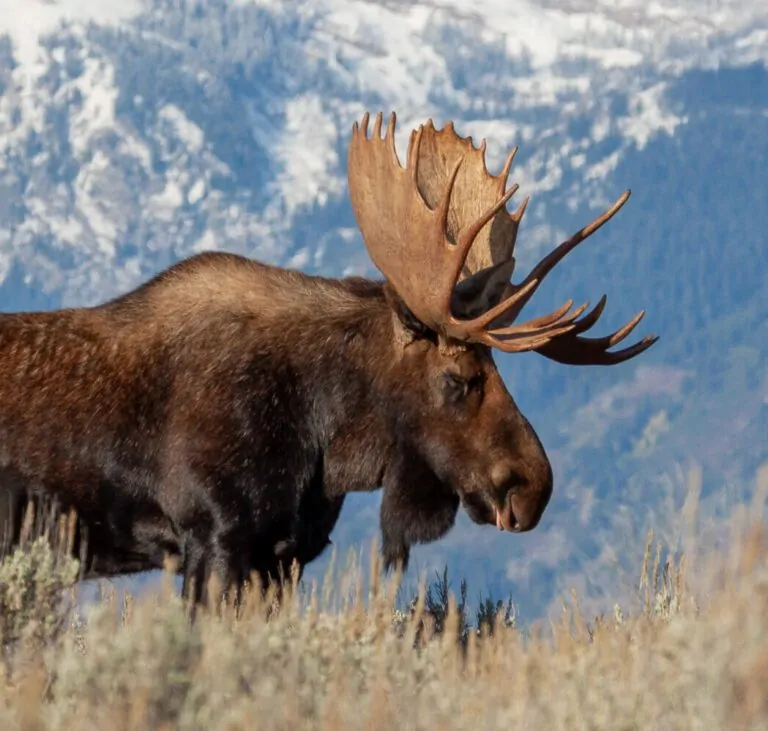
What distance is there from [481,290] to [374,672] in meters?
3.82

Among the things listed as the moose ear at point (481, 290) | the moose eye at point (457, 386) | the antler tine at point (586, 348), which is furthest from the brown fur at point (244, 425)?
the antler tine at point (586, 348)

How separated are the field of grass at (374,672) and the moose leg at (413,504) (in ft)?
7.58

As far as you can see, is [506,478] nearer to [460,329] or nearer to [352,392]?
[460,329]

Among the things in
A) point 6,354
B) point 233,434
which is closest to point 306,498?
point 233,434

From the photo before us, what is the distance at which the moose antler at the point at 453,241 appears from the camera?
28.9ft

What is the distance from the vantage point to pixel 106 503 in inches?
343

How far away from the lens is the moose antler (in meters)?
8.80

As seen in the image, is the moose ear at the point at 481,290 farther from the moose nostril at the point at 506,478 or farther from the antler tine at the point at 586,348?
the moose nostril at the point at 506,478

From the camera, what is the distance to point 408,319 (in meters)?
9.20

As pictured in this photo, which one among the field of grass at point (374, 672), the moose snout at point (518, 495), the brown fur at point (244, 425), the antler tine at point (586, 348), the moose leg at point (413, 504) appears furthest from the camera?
the antler tine at point (586, 348)

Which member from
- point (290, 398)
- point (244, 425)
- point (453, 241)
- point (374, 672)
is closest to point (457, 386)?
point (290, 398)

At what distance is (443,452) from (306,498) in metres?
Answer: 0.69

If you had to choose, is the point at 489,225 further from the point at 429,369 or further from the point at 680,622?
the point at 680,622

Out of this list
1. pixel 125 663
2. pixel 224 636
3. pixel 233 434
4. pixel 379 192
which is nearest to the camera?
pixel 125 663
